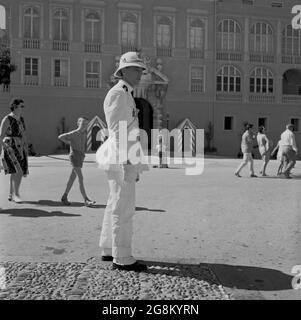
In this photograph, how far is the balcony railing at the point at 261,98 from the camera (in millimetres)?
38156

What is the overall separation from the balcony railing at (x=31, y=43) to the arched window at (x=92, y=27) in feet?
10.9

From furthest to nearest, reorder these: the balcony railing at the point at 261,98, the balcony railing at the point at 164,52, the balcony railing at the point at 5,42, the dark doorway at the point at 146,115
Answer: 1. the balcony railing at the point at 261,98
2. the dark doorway at the point at 146,115
3. the balcony railing at the point at 164,52
4. the balcony railing at the point at 5,42

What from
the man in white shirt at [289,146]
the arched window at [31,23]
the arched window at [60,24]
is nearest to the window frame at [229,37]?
the arched window at [60,24]

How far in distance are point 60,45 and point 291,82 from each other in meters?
18.5

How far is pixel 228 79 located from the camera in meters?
37.7

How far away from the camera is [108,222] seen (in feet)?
17.7

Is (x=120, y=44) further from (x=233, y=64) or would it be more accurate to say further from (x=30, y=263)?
(x=30, y=263)

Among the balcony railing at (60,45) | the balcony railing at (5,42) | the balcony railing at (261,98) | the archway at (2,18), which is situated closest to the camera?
the archway at (2,18)

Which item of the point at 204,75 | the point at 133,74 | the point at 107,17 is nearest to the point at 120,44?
the point at 107,17

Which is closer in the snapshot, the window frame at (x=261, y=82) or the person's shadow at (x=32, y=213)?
the person's shadow at (x=32, y=213)

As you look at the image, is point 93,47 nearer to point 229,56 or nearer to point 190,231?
point 229,56

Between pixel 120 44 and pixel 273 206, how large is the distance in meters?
27.0

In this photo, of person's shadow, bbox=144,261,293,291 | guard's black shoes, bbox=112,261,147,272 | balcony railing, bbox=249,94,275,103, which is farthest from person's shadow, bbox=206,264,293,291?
balcony railing, bbox=249,94,275,103

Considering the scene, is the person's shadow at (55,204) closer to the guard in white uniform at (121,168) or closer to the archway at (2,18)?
the guard in white uniform at (121,168)
